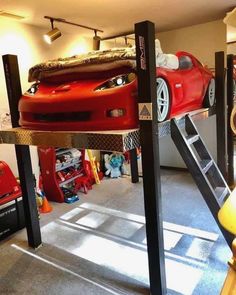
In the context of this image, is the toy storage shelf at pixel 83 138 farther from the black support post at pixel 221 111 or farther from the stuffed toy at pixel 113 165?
the stuffed toy at pixel 113 165

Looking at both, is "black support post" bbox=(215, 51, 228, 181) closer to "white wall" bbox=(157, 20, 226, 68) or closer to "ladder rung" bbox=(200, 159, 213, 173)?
"white wall" bbox=(157, 20, 226, 68)

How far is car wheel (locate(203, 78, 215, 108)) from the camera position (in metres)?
3.28

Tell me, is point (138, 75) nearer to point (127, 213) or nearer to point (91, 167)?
point (127, 213)

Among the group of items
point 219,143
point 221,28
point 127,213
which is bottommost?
point 127,213

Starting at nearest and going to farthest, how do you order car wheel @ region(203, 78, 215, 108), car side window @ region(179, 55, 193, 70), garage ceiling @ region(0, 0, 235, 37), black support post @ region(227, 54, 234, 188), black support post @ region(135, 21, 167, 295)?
black support post @ region(135, 21, 167, 295)
car side window @ region(179, 55, 193, 70)
garage ceiling @ region(0, 0, 235, 37)
car wheel @ region(203, 78, 215, 108)
black support post @ region(227, 54, 234, 188)

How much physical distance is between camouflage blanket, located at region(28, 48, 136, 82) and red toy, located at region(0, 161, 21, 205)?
4.26ft

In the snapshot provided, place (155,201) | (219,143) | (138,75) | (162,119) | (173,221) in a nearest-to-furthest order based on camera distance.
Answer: (138,75) → (155,201) → (162,119) → (173,221) → (219,143)

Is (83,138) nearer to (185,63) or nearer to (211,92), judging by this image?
(185,63)

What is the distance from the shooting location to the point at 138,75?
1.69m

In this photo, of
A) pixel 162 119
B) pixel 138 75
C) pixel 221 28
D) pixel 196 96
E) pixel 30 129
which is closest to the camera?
pixel 138 75

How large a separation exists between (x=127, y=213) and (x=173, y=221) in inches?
24.4

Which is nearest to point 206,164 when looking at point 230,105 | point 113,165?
point 230,105

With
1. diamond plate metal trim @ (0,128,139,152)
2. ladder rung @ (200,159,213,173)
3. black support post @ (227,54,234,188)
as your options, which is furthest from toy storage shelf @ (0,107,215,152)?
black support post @ (227,54,234,188)

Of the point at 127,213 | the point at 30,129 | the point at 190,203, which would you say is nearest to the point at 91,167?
the point at 127,213
